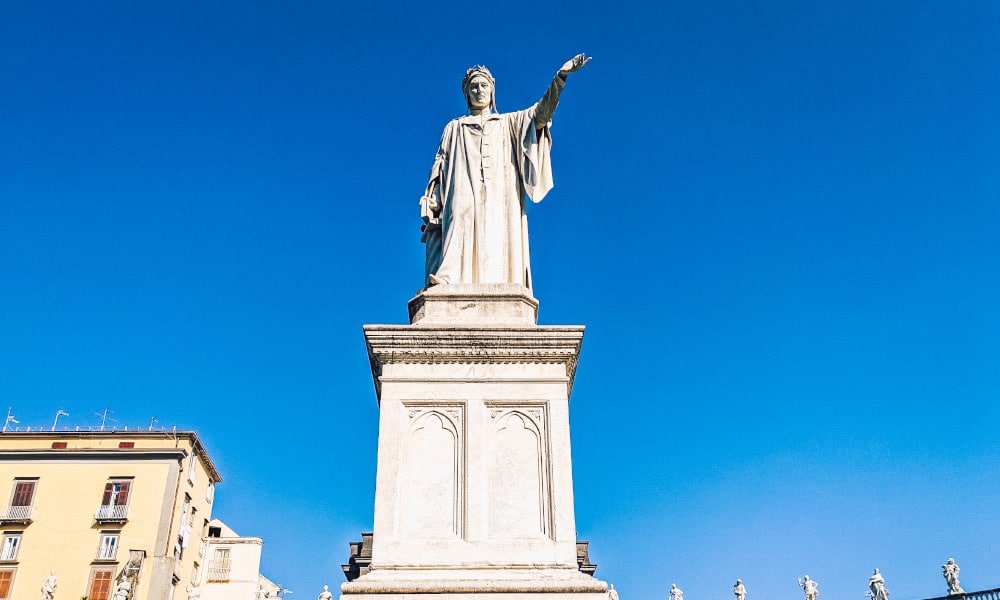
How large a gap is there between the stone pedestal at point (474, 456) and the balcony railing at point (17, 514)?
5578 centimetres

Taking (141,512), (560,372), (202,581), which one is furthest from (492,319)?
(202,581)

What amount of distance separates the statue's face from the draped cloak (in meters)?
0.26

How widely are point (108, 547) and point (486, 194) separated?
176ft

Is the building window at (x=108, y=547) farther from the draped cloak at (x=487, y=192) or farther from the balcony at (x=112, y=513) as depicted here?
the draped cloak at (x=487, y=192)

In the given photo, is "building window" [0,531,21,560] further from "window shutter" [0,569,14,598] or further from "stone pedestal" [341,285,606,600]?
"stone pedestal" [341,285,606,600]

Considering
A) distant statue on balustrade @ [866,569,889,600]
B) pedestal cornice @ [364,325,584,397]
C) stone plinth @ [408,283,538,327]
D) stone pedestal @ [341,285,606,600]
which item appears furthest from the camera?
distant statue on balustrade @ [866,569,889,600]

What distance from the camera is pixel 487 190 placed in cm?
1045

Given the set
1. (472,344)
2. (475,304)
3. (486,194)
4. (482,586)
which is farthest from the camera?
(486,194)

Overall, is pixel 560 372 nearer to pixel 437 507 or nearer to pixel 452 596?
pixel 437 507

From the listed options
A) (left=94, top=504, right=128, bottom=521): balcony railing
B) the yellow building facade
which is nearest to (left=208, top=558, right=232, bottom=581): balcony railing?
the yellow building facade

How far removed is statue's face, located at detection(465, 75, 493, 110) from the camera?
11.3 metres

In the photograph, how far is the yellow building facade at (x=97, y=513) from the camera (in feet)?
177

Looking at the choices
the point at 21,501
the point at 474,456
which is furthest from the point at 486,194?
the point at 21,501

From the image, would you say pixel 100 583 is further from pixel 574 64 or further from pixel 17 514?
pixel 574 64
